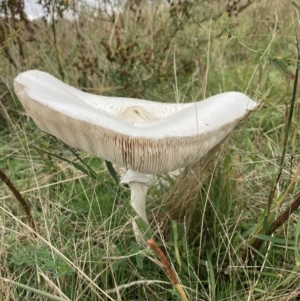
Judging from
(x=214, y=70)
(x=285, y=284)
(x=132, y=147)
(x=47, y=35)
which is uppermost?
(x=47, y=35)

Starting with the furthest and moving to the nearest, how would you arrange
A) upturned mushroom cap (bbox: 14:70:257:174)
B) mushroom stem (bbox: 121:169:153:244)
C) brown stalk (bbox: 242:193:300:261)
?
mushroom stem (bbox: 121:169:153:244), brown stalk (bbox: 242:193:300:261), upturned mushroom cap (bbox: 14:70:257:174)

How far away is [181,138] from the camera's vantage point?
1.20 meters

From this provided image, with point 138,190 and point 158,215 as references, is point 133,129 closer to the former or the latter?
point 138,190

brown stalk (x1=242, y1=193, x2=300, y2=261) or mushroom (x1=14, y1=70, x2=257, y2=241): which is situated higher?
mushroom (x1=14, y1=70, x2=257, y2=241)

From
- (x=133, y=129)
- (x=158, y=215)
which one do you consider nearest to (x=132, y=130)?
(x=133, y=129)

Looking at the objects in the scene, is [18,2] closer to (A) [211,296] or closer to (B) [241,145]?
(B) [241,145]

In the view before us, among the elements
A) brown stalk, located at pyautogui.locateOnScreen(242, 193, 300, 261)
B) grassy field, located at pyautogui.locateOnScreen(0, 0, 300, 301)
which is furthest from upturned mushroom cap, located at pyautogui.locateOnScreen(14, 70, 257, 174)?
brown stalk, located at pyautogui.locateOnScreen(242, 193, 300, 261)

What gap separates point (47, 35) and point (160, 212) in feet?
6.38

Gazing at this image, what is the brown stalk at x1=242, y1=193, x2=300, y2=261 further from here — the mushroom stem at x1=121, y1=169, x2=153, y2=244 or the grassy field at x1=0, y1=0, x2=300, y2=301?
the mushroom stem at x1=121, y1=169, x2=153, y2=244

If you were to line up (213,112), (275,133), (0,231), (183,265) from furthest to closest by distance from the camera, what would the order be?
(275,133) < (0,231) < (183,265) < (213,112)

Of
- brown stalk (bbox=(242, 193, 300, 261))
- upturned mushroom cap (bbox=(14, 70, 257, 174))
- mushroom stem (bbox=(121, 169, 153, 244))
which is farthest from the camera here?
mushroom stem (bbox=(121, 169, 153, 244))

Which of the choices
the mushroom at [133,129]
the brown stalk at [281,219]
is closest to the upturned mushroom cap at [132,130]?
the mushroom at [133,129]

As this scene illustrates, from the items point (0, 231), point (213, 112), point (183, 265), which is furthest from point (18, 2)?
point (183, 265)

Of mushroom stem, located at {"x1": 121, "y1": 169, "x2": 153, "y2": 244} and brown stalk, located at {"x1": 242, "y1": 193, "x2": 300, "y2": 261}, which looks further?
mushroom stem, located at {"x1": 121, "y1": 169, "x2": 153, "y2": 244}
